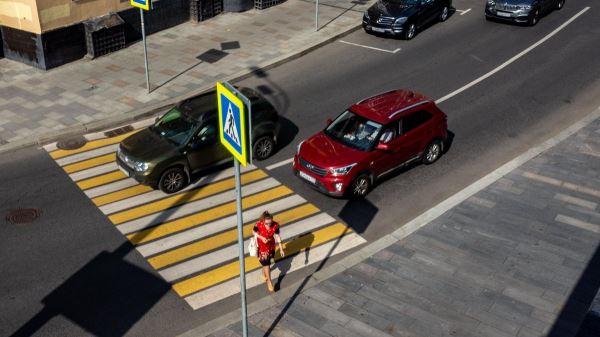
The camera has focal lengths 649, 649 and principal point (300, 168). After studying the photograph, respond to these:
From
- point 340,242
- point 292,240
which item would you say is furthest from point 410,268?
point 292,240

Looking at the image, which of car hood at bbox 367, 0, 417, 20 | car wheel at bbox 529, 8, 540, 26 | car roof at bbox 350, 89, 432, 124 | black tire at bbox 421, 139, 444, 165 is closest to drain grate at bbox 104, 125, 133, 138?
car roof at bbox 350, 89, 432, 124

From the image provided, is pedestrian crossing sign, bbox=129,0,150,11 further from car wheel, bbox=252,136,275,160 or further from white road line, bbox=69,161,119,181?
car wheel, bbox=252,136,275,160


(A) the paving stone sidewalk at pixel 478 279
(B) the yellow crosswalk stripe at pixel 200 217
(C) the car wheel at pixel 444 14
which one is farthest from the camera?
(C) the car wheel at pixel 444 14

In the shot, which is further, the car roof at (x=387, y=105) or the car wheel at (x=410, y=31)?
the car wheel at (x=410, y=31)

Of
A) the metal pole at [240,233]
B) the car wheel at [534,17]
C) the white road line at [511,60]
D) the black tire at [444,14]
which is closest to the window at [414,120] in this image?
the white road line at [511,60]

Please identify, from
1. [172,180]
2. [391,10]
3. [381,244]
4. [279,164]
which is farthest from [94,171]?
[391,10]

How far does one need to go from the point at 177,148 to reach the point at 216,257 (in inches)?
134

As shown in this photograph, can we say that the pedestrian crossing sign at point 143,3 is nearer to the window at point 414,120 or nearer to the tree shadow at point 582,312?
the window at point 414,120

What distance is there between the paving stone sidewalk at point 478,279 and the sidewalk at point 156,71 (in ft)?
32.4

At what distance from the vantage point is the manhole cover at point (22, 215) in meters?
14.8

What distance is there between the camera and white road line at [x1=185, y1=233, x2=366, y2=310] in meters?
12.7

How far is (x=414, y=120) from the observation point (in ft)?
54.9

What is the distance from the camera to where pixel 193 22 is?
27.0m

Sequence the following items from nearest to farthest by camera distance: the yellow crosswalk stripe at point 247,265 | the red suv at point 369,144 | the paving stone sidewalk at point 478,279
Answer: the paving stone sidewalk at point 478,279
the yellow crosswalk stripe at point 247,265
the red suv at point 369,144
